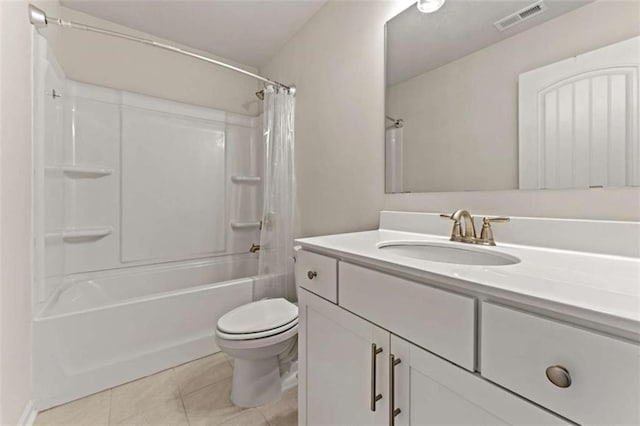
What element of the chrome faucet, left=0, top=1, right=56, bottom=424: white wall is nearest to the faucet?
the chrome faucet

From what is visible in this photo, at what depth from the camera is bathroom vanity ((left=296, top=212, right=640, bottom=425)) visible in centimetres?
40

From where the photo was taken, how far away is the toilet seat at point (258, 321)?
129 centimetres

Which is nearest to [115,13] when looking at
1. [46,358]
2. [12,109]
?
[12,109]

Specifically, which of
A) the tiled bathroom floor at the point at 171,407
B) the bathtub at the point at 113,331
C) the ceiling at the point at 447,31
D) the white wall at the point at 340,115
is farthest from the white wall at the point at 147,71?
the tiled bathroom floor at the point at 171,407

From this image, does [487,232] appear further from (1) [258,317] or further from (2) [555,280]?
(1) [258,317]

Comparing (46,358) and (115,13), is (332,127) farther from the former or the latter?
(46,358)

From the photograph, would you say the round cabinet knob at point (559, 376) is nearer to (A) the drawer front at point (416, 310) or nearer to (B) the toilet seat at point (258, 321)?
(A) the drawer front at point (416, 310)

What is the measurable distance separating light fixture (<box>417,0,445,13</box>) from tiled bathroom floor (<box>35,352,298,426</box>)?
1.98 meters

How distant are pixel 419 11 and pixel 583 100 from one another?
825 millimetres

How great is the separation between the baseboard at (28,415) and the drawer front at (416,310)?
5.00 ft

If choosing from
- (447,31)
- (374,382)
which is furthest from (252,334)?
(447,31)

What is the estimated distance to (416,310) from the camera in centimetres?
63

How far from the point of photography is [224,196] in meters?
2.56

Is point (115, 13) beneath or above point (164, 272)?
above
